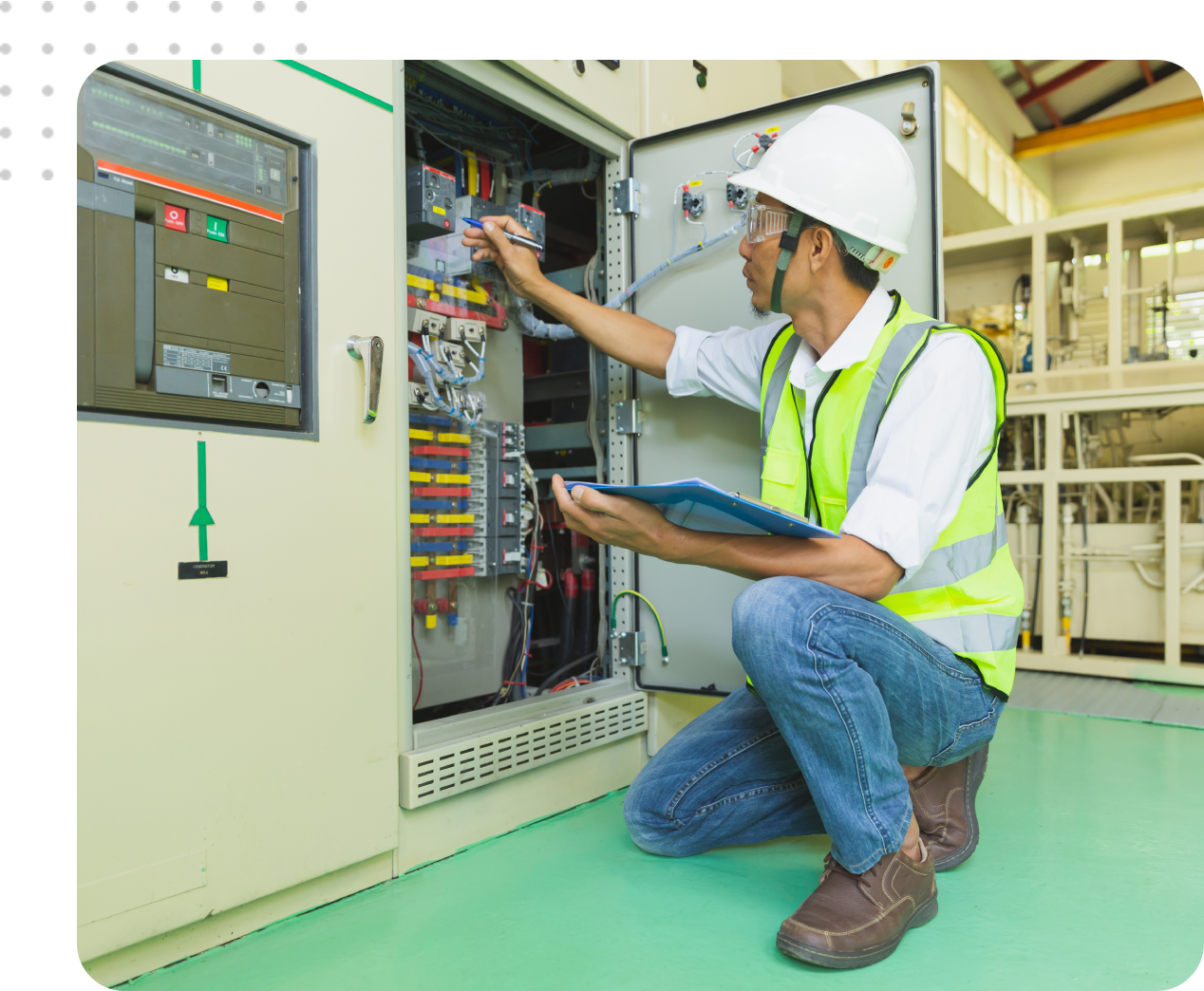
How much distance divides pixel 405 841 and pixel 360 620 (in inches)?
17.0

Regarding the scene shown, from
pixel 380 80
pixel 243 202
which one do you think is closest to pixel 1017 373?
pixel 380 80

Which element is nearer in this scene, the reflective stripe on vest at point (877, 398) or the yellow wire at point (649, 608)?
the reflective stripe on vest at point (877, 398)

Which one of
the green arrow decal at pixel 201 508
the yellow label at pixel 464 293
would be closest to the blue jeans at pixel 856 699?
the green arrow decal at pixel 201 508

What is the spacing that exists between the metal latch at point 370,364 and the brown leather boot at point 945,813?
1.22 m

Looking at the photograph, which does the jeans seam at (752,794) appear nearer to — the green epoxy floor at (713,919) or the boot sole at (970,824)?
the green epoxy floor at (713,919)

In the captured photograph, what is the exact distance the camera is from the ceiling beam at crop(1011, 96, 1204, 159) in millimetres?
8062

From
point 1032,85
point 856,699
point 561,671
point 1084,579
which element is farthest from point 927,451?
point 1032,85

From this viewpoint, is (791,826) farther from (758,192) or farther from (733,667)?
(758,192)

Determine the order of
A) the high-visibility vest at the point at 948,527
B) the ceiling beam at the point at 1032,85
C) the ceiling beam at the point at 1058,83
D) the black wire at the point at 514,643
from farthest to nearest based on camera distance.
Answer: the ceiling beam at the point at 1058,83, the ceiling beam at the point at 1032,85, the black wire at the point at 514,643, the high-visibility vest at the point at 948,527

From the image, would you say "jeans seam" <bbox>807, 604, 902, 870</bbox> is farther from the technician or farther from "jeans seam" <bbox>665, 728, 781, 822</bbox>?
"jeans seam" <bbox>665, 728, 781, 822</bbox>

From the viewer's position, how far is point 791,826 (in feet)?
5.41

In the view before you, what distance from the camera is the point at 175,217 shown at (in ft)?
4.07

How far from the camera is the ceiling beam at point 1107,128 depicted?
26.5 ft

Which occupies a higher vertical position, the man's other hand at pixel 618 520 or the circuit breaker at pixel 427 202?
the circuit breaker at pixel 427 202
